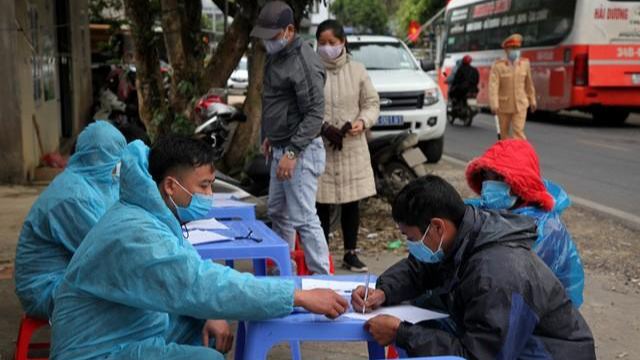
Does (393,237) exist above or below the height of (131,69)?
below

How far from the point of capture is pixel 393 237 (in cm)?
650

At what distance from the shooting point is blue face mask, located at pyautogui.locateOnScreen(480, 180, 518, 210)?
10.0 ft

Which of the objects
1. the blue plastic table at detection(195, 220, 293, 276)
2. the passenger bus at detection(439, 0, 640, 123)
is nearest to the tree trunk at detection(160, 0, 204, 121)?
the blue plastic table at detection(195, 220, 293, 276)

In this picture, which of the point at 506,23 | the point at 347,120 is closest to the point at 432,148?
the point at 347,120

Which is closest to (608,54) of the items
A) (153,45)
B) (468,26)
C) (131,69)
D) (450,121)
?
(450,121)

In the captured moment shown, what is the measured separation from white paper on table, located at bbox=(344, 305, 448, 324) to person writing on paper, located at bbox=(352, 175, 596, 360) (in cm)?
4

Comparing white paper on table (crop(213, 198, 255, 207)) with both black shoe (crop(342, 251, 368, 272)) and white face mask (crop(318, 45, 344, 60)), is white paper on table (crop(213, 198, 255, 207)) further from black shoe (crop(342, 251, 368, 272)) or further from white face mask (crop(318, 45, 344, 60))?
white face mask (crop(318, 45, 344, 60))

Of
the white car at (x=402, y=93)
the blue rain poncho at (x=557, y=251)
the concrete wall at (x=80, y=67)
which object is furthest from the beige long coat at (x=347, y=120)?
the concrete wall at (x=80, y=67)

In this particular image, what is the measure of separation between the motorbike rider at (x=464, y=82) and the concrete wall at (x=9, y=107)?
10.5 meters

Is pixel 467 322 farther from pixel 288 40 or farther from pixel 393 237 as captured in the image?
pixel 393 237

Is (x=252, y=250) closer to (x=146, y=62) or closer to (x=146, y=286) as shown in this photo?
(x=146, y=286)

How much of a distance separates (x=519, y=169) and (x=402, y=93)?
6862 mm

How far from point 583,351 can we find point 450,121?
1532 centimetres

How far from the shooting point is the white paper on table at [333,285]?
9.00ft
